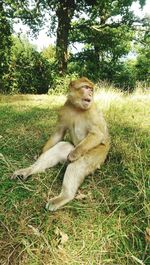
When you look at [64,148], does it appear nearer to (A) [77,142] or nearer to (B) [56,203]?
(A) [77,142]

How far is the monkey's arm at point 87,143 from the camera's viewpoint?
432 cm

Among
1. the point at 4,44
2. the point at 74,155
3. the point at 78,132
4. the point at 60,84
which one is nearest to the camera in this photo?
the point at 74,155

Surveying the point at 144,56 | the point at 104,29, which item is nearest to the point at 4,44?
the point at 104,29

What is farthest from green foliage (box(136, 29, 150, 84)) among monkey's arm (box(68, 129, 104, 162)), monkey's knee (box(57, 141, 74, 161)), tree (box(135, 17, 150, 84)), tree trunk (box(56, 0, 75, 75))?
monkey's arm (box(68, 129, 104, 162))

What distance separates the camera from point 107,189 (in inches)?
177

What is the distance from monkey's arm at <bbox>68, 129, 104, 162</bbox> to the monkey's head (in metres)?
0.31

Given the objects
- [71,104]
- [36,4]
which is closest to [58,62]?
[36,4]

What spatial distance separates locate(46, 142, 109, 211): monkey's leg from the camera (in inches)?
158

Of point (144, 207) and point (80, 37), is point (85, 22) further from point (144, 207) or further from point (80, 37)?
point (144, 207)

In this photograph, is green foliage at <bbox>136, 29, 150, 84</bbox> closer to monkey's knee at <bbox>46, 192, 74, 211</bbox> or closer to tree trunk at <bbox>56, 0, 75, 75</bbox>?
tree trunk at <bbox>56, 0, 75, 75</bbox>

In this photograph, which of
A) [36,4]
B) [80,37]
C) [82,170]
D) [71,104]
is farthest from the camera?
[80,37]

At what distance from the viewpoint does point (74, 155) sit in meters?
4.31

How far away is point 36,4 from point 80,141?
1435cm

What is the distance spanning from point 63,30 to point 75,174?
14995mm
